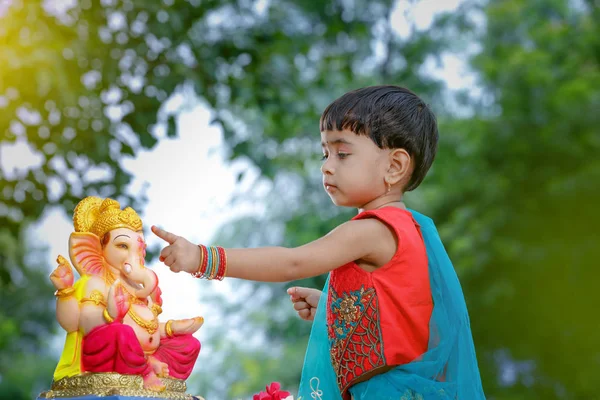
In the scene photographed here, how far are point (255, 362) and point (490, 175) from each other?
389 centimetres

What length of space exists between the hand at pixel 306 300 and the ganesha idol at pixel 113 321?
0.44 m

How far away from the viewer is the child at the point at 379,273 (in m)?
1.89

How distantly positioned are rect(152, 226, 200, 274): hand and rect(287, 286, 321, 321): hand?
2.08ft

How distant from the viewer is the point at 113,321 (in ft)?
5.81

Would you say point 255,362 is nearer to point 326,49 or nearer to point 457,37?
point 326,49

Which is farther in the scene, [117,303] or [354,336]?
[354,336]

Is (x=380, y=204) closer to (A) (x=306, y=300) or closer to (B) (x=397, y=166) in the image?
(B) (x=397, y=166)

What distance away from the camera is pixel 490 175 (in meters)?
10.4

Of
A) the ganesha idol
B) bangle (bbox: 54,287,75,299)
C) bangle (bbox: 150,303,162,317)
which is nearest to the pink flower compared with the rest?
the ganesha idol

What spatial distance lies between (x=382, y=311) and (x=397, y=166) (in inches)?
15.4

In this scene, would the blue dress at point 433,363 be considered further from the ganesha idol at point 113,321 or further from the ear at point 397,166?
the ganesha idol at point 113,321

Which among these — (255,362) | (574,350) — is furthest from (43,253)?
(574,350)

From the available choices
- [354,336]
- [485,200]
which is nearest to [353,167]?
[354,336]

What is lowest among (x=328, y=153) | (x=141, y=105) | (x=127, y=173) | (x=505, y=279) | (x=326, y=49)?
(x=328, y=153)
